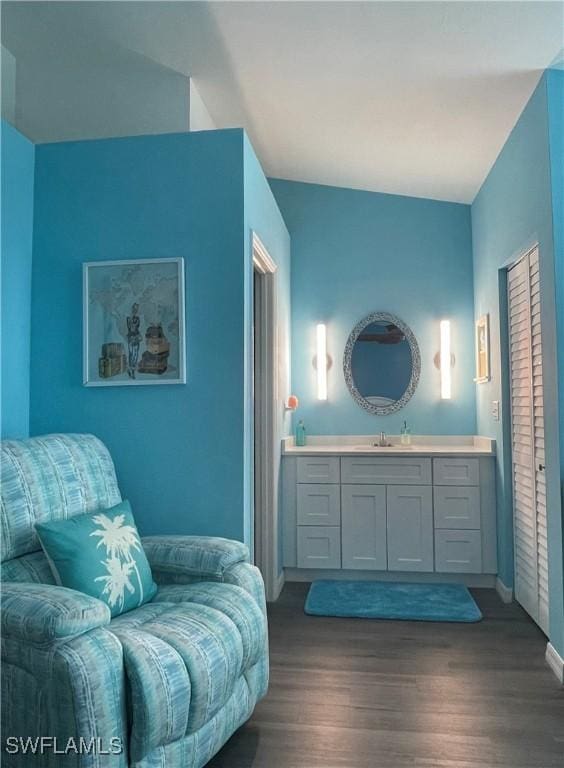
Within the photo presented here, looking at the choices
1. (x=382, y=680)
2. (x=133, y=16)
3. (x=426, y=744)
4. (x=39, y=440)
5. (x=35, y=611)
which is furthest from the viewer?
(x=133, y=16)

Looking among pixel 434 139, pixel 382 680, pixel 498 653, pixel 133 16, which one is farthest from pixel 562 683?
pixel 133 16

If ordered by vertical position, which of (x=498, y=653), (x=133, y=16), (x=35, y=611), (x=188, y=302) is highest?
(x=133, y=16)

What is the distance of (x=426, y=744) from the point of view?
195 centimetres

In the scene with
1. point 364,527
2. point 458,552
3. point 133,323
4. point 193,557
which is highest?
point 133,323

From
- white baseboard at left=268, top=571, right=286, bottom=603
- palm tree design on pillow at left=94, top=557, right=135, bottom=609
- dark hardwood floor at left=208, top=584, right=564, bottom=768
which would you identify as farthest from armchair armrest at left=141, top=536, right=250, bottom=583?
white baseboard at left=268, top=571, right=286, bottom=603

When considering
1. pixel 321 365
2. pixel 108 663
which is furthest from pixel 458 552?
pixel 108 663

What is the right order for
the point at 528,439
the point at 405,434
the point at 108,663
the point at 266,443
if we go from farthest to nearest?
the point at 405,434 < the point at 266,443 < the point at 528,439 < the point at 108,663

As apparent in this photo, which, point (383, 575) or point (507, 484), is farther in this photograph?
point (383, 575)

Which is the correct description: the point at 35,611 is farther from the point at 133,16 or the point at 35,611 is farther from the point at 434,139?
the point at 434,139

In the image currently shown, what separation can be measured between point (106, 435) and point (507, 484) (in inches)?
93.2

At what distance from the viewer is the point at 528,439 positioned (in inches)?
118

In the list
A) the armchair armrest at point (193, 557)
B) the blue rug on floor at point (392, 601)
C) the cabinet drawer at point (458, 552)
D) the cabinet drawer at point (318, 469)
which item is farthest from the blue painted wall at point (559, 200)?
the cabinet drawer at point (318, 469)

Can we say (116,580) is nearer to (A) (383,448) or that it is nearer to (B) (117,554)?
(B) (117,554)

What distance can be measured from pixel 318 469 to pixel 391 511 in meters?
0.55
